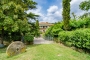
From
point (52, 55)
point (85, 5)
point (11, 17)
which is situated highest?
point (85, 5)

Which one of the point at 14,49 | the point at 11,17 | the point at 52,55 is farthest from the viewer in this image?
the point at 11,17

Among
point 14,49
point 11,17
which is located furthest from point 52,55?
point 11,17

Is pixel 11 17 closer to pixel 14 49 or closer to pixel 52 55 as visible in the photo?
pixel 14 49

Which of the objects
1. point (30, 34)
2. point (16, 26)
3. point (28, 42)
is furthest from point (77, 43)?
point (30, 34)

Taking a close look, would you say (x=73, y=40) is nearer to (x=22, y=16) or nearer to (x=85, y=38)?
(x=85, y=38)

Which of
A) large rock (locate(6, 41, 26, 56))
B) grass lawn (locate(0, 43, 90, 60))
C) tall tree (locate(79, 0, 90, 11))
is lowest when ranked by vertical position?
grass lawn (locate(0, 43, 90, 60))

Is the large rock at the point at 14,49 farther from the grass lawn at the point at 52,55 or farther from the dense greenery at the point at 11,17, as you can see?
the dense greenery at the point at 11,17

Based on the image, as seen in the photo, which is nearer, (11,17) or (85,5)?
(11,17)

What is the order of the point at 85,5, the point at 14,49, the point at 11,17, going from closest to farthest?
1. the point at 14,49
2. the point at 11,17
3. the point at 85,5

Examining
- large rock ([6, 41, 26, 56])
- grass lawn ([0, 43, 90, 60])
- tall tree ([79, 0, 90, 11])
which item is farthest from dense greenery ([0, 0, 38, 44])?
tall tree ([79, 0, 90, 11])

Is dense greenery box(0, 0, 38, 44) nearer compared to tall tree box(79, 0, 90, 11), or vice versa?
dense greenery box(0, 0, 38, 44)

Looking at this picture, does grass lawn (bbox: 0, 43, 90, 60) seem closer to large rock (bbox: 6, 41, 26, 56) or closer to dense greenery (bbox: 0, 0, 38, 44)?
large rock (bbox: 6, 41, 26, 56)

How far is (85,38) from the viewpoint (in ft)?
35.7

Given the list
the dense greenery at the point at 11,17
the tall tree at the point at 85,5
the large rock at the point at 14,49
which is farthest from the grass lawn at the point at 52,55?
the tall tree at the point at 85,5
